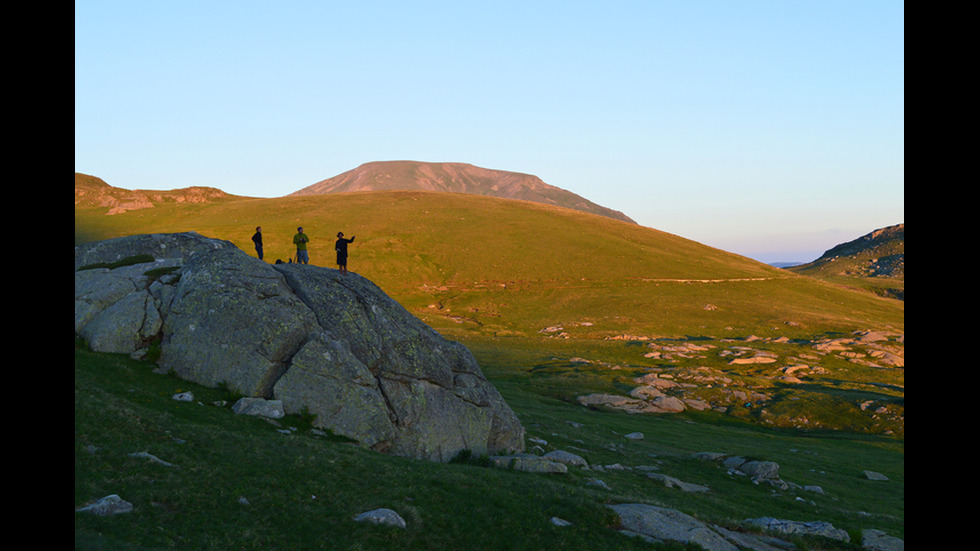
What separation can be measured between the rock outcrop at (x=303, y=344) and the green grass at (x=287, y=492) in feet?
5.37

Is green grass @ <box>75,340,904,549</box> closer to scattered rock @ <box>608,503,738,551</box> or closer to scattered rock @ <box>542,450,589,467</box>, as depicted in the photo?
scattered rock @ <box>608,503,738,551</box>

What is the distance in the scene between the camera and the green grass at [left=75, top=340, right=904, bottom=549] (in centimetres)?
1681

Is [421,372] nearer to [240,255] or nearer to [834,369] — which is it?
[240,255]

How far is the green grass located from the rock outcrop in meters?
1.64

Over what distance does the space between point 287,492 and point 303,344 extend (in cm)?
1355

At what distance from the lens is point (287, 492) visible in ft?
65.7

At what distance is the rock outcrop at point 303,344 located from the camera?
1224 inches

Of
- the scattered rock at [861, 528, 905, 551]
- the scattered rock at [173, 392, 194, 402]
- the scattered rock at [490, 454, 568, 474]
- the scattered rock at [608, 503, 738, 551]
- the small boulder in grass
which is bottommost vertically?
the scattered rock at [861, 528, 905, 551]

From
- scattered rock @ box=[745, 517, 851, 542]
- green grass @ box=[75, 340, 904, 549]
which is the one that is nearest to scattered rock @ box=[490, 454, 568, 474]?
green grass @ box=[75, 340, 904, 549]

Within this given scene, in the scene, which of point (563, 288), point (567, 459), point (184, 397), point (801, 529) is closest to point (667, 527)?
point (801, 529)

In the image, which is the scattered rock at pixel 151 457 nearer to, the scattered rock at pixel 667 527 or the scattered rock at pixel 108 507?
the scattered rock at pixel 108 507

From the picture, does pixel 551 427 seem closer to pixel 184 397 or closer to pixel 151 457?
pixel 184 397

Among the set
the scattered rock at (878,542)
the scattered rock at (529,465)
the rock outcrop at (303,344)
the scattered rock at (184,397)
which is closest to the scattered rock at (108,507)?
the scattered rock at (184,397)
